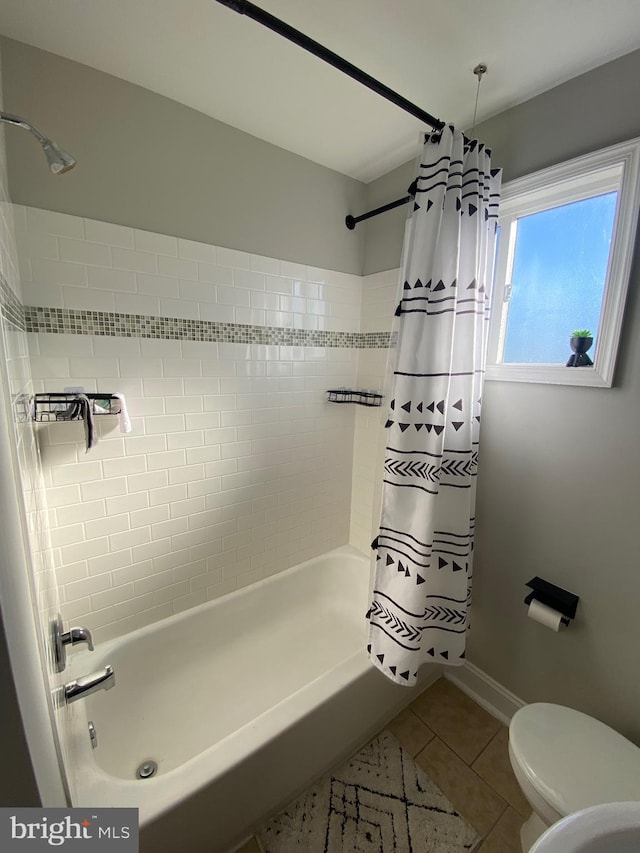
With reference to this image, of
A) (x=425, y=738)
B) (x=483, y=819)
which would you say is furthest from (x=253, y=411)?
(x=483, y=819)

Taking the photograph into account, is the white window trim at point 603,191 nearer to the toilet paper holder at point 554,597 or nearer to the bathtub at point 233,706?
the toilet paper holder at point 554,597

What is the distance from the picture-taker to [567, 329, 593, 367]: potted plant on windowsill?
121cm

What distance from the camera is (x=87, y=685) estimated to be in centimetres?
92

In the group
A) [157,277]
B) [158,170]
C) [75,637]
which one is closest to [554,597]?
[75,637]

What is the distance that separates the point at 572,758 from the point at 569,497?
808 millimetres

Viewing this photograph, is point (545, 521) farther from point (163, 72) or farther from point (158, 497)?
point (163, 72)

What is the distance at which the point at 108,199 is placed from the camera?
1277 millimetres

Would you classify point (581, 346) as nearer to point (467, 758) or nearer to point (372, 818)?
point (467, 758)

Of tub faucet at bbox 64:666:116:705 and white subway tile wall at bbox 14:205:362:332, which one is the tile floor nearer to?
tub faucet at bbox 64:666:116:705

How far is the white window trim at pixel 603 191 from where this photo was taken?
42.3 inches

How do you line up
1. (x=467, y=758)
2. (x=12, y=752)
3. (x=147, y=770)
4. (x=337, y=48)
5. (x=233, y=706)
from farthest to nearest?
(x=233, y=706), (x=467, y=758), (x=147, y=770), (x=337, y=48), (x=12, y=752)

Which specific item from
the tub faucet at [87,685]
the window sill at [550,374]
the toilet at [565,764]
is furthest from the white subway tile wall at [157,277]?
the toilet at [565,764]

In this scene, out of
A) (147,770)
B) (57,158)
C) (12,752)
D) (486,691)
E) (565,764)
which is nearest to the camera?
(12,752)

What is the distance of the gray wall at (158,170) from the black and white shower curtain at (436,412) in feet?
2.31
